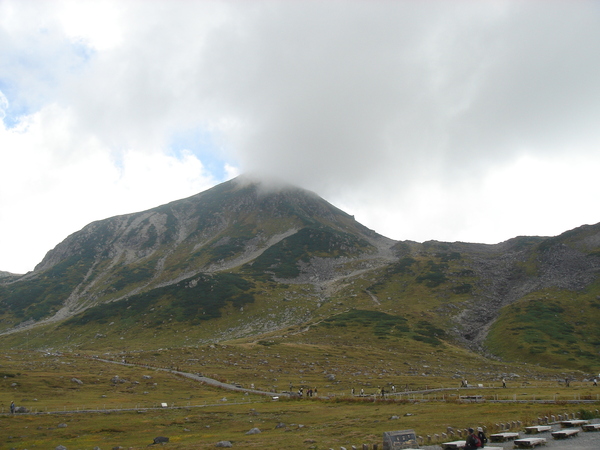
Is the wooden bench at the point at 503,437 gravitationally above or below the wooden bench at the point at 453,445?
below

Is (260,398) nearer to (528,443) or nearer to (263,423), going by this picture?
(263,423)

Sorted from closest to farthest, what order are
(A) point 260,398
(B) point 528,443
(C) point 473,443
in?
(C) point 473,443 < (B) point 528,443 < (A) point 260,398

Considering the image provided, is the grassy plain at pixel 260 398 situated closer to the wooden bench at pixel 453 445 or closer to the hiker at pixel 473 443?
the wooden bench at pixel 453 445

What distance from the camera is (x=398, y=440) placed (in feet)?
76.3

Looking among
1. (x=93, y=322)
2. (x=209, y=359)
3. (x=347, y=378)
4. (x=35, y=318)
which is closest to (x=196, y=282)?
(x=93, y=322)

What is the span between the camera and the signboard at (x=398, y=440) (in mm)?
22875

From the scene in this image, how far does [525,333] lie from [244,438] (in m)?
120

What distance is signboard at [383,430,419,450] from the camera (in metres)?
22.9

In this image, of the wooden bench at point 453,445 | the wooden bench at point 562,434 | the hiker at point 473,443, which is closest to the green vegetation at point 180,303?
the wooden bench at point 453,445

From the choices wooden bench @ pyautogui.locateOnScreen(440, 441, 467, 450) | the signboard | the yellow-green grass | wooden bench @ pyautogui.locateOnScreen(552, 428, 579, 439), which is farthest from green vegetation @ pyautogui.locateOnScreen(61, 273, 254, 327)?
wooden bench @ pyautogui.locateOnScreen(552, 428, 579, 439)

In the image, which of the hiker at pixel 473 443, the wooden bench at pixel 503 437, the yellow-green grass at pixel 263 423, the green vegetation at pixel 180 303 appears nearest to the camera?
the hiker at pixel 473 443

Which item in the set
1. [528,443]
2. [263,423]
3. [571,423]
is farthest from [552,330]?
[528,443]

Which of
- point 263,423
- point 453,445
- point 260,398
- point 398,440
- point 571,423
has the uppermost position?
point 398,440

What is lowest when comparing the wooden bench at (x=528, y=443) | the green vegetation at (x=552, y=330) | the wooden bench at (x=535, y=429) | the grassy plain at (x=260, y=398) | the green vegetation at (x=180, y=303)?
the green vegetation at (x=552, y=330)
